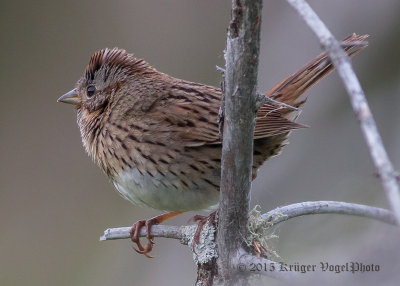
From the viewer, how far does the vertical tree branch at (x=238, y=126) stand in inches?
71.7

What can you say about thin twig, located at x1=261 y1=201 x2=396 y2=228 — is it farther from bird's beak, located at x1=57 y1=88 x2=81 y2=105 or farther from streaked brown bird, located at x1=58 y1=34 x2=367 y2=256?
bird's beak, located at x1=57 y1=88 x2=81 y2=105

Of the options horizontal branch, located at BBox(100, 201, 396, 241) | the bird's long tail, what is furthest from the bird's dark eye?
the bird's long tail

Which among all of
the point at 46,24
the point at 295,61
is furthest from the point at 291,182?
the point at 46,24

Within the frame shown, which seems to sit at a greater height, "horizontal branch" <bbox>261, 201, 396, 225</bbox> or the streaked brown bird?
the streaked brown bird

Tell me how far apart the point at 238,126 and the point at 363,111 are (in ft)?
2.39

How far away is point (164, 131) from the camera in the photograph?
3.06 metres

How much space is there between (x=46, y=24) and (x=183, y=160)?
4241 millimetres

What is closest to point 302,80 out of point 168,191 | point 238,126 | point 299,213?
point 168,191

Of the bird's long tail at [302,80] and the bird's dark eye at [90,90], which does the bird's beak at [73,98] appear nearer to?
the bird's dark eye at [90,90]

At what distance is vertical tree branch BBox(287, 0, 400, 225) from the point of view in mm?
1256

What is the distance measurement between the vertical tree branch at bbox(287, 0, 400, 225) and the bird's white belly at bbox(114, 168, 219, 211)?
158cm

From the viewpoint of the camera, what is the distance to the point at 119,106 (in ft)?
11.0

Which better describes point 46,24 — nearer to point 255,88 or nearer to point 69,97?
point 69,97

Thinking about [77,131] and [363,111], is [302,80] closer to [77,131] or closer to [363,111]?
[363,111]
